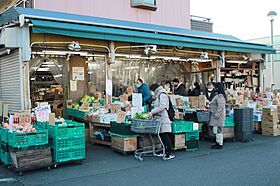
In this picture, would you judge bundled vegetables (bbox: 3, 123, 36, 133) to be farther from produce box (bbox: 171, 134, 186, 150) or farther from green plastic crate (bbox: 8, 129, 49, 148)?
produce box (bbox: 171, 134, 186, 150)

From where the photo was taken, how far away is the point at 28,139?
6.42 meters

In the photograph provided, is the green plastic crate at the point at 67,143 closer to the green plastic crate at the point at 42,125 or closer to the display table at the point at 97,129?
the green plastic crate at the point at 42,125

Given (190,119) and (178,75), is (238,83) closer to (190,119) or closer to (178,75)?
(178,75)

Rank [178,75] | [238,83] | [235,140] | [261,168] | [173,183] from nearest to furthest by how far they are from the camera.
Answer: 1. [173,183]
2. [261,168]
3. [235,140]
4. [178,75]
5. [238,83]

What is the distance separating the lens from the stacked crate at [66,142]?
672 cm

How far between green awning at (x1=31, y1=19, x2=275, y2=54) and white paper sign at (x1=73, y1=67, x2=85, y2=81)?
270cm

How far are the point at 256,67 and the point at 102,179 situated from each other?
12837 millimetres

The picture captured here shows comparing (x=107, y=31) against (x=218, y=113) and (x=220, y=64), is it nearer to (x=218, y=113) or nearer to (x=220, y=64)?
(x=218, y=113)

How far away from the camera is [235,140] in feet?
32.2

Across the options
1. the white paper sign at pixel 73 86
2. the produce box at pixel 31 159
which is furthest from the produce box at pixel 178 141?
the white paper sign at pixel 73 86

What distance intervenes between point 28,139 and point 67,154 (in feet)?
2.99

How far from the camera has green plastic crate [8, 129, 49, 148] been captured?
6306mm

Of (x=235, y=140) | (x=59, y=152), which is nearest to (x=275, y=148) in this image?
(x=235, y=140)

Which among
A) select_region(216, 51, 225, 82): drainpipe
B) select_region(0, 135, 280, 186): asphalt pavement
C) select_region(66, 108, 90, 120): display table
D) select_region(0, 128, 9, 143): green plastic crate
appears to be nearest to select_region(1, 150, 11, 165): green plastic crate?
select_region(0, 135, 280, 186): asphalt pavement
